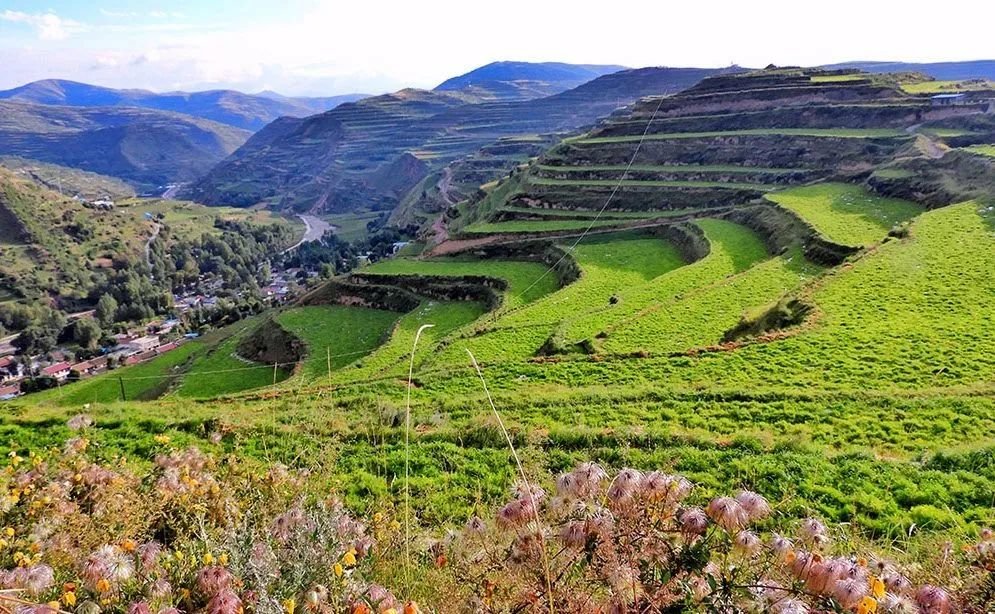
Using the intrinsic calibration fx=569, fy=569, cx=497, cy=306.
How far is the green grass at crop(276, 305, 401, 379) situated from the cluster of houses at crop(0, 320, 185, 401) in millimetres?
24636

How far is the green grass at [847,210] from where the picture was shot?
26.8 meters

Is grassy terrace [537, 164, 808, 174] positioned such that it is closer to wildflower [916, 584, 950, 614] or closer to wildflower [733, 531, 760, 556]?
wildflower [916, 584, 950, 614]

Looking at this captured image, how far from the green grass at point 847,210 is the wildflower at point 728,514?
84.4ft

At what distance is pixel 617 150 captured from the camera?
53.1 m

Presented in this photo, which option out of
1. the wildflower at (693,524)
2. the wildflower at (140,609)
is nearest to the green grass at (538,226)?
the wildflower at (693,524)

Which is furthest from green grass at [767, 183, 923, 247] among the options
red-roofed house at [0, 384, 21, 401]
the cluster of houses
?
red-roofed house at [0, 384, 21, 401]

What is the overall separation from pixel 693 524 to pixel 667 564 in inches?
12.0

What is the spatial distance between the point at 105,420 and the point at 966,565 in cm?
1569

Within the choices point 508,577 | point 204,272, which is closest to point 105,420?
point 508,577

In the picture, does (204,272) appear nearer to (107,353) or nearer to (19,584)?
(107,353)

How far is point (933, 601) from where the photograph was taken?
3227mm

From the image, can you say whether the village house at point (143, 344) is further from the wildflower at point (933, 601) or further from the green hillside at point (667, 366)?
the wildflower at point (933, 601)

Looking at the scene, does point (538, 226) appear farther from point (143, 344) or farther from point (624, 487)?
point (143, 344)

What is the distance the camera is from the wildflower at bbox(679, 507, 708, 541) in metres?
3.59
